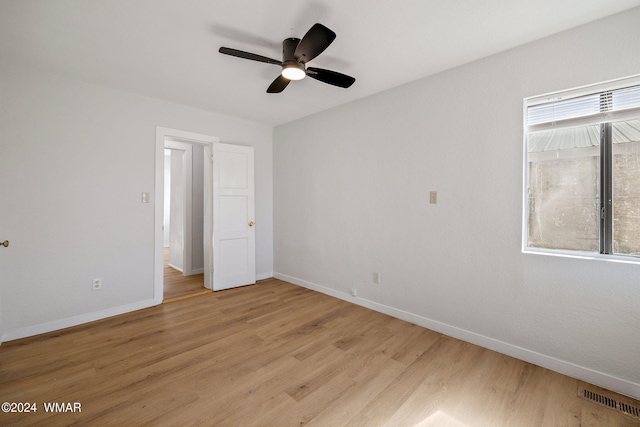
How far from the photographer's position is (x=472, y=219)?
2.50m

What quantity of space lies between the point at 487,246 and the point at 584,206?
755mm

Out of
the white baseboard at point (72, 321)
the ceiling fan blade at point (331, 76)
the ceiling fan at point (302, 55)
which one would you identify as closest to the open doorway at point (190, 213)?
the white baseboard at point (72, 321)

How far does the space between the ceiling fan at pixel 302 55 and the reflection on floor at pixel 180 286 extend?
3.03m

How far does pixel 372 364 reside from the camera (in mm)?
2172

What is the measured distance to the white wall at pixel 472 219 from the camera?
1918mm

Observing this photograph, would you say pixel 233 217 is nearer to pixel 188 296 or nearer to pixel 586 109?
pixel 188 296

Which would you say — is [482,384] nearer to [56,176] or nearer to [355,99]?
[355,99]

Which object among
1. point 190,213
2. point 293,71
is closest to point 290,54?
point 293,71

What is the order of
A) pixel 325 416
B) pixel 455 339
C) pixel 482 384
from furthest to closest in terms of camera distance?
A: pixel 455 339 < pixel 482 384 < pixel 325 416

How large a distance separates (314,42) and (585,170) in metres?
2.34

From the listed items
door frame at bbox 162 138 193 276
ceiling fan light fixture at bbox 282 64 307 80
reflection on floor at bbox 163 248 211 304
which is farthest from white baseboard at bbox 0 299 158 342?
ceiling fan light fixture at bbox 282 64 307 80

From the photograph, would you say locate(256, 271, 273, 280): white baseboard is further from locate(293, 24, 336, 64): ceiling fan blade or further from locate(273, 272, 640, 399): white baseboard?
locate(293, 24, 336, 64): ceiling fan blade

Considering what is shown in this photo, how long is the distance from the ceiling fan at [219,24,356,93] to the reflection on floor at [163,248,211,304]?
303cm

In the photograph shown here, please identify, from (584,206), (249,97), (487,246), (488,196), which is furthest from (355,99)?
(584,206)
